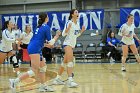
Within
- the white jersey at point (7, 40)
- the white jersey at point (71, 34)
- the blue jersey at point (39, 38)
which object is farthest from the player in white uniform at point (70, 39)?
the white jersey at point (7, 40)

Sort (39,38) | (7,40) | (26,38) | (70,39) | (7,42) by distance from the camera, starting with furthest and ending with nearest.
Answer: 1. (26,38)
2. (7,42)
3. (7,40)
4. (70,39)
5. (39,38)

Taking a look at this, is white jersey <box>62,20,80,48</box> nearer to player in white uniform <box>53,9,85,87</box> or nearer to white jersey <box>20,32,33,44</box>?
player in white uniform <box>53,9,85,87</box>

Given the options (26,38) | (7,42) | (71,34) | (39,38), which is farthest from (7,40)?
(39,38)

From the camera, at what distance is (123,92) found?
6781 mm

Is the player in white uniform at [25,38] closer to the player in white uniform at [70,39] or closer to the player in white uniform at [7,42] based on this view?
the player in white uniform at [7,42]

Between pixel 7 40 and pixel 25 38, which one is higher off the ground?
pixel 25 38

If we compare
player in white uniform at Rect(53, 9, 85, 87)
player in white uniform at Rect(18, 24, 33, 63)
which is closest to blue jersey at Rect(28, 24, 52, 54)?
player in white uniform at Rect(53, 9, 85, 87)

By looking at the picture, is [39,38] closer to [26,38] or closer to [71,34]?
[71,34]

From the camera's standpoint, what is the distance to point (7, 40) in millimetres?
9812

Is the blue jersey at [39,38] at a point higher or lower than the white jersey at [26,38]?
lower

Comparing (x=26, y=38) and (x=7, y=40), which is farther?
(x=26, y=38)

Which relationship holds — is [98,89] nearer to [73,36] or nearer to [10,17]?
[73,36]

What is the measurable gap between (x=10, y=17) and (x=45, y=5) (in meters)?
3.53

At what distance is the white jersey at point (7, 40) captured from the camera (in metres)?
9.80
